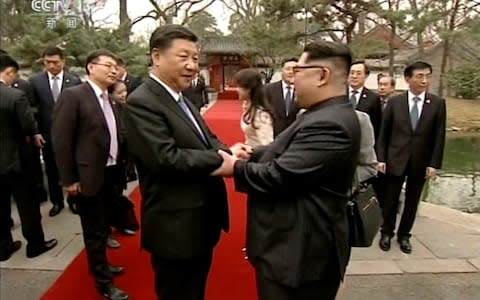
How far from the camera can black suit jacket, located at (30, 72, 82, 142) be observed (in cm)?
409

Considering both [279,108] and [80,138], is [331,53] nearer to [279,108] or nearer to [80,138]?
[80,138]

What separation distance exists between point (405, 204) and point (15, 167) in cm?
286

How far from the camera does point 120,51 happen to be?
441 inches

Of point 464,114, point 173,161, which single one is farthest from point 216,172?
point 464,114

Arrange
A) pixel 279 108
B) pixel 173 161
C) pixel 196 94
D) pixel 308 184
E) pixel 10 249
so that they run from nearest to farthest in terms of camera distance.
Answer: pixel 308 184, pixel 173 161, pixel 10 249, pixel 279 108, pixel 196 94

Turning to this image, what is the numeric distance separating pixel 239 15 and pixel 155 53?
24697 millimetres

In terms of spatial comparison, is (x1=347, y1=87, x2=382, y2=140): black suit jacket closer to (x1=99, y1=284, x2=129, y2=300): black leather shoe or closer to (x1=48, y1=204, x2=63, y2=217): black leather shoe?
(x1=99, y1=284, x2=129, y2=300): black leather shoe

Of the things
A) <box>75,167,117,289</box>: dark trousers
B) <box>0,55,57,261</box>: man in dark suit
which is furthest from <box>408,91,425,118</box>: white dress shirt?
<box>0,55,57,261</box>: man in dark suit

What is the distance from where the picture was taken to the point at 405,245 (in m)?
3.54

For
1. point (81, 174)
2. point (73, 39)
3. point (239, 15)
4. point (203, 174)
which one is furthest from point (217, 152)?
point (239, 15)

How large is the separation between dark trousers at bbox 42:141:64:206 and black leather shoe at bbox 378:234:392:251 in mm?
2860

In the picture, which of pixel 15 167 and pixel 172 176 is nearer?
pixel 172 176

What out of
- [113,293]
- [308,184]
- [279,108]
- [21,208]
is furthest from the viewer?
[279,108]

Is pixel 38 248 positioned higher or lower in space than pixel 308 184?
lower
